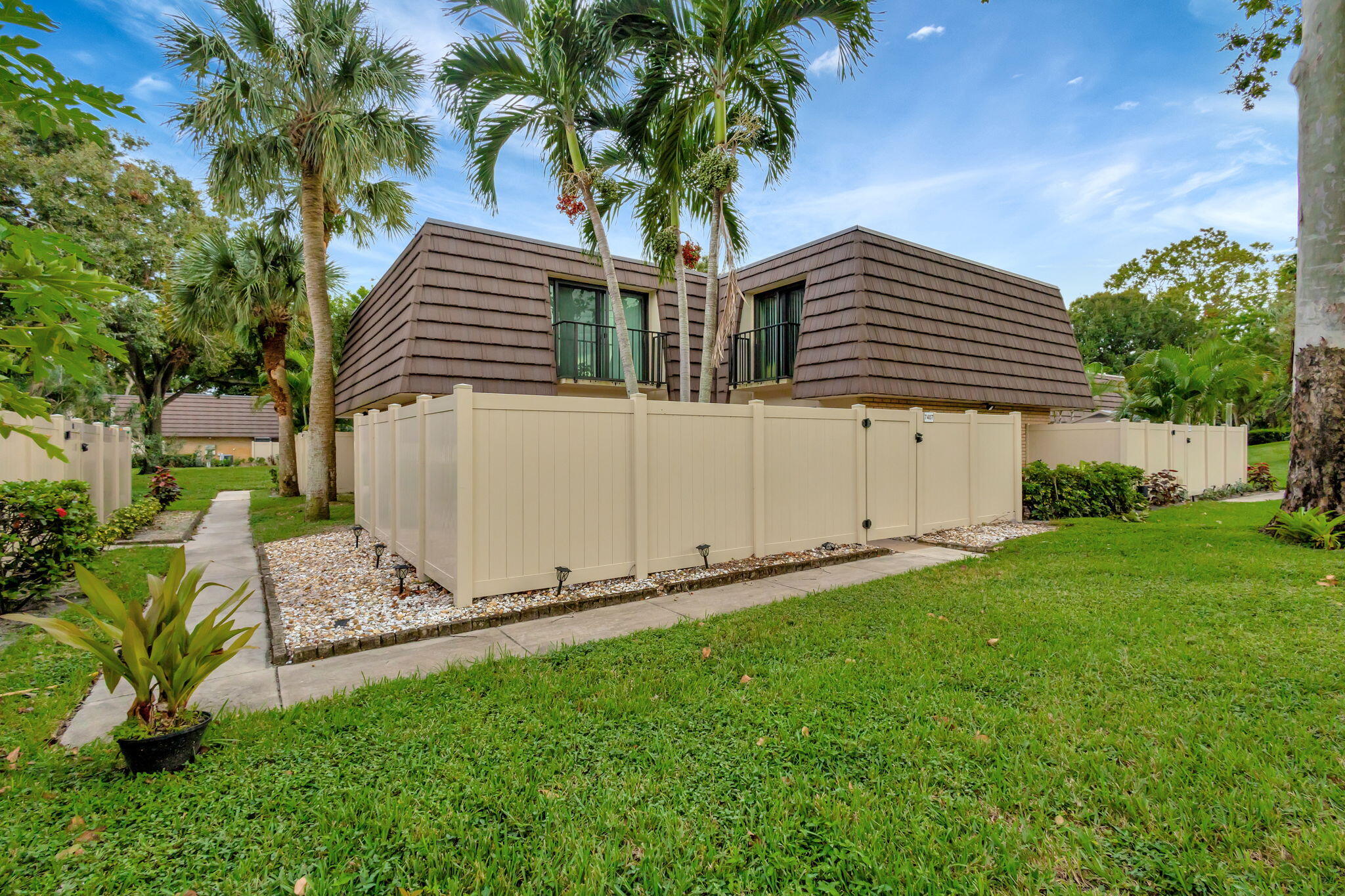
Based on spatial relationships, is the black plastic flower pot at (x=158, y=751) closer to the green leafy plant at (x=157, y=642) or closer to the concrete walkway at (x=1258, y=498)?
the green leafy plant at (x=157, y=642)

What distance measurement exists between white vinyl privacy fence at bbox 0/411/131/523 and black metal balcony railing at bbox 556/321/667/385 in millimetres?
6371

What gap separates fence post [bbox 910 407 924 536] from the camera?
8.30 meters

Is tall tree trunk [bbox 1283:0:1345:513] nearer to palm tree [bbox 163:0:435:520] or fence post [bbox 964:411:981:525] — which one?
fence post [bbox 964:411:981:525]

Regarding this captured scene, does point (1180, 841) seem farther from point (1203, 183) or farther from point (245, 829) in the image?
point (1203, 183)

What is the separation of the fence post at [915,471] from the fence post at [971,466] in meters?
1.21

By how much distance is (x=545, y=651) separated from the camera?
4.06 metres

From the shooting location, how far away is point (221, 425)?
38.0m

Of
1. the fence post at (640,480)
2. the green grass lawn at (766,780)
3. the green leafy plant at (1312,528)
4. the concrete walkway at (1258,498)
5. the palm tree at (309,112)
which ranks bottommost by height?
the concrete walkway at (1258,498)

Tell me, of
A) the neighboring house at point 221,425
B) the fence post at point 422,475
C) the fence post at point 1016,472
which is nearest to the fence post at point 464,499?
the fence post at point 422,475

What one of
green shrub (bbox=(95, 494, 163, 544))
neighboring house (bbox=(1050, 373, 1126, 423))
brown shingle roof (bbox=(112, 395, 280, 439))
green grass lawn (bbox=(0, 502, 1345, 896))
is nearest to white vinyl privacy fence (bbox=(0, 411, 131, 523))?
green shrub (bbox=(95, 494, 163, 544))

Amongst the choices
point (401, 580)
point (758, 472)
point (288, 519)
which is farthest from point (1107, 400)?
point (288, 519)

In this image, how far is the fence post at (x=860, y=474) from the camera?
302 inches

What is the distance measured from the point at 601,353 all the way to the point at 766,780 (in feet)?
29.9

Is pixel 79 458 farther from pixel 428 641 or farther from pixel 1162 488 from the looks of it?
pixel 1162 488
